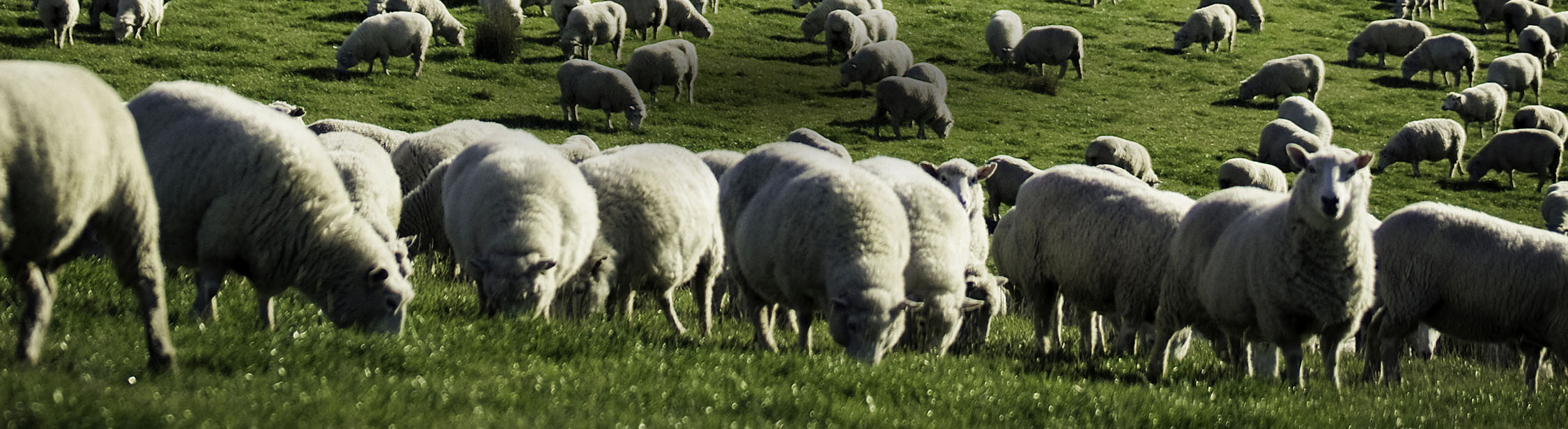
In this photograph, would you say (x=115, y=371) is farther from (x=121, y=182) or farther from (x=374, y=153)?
(x=374, y=153)

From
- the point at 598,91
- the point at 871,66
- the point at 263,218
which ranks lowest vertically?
the point at 598,91

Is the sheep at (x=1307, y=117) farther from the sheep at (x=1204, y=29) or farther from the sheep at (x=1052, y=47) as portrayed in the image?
the sheep at (x=1204, y=29)

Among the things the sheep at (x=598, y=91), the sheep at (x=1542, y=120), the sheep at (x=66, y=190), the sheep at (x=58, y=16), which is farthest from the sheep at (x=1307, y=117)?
the sheep at (x=66, y=190)

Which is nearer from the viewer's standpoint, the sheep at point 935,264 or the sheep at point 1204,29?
the sheep at point 935,264

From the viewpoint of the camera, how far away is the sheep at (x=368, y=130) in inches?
545

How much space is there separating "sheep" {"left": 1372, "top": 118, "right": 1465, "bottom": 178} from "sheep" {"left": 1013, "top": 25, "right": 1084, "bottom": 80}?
8508 millimetres

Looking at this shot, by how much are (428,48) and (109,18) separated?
752cm

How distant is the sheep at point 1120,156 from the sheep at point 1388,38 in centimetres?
1793

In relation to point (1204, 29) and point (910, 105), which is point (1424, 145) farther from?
point (910, 105)

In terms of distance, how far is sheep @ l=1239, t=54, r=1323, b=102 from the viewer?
1268 inches

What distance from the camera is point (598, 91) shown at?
2419cm

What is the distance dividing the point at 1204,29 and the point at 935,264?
31.9m

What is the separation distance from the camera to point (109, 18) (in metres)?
28.5

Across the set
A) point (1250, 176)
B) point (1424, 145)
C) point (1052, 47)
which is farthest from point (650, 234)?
point (1052, 47)
